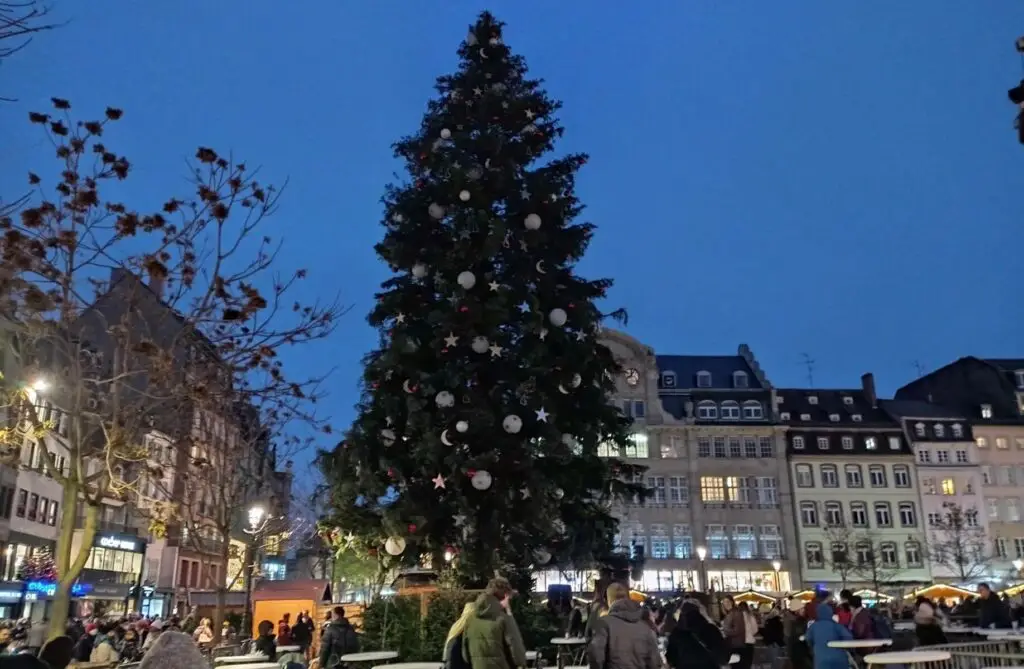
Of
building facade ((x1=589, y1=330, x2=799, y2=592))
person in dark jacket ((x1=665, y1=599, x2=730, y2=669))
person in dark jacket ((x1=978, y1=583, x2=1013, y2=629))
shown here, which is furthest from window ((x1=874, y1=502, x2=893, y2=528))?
person in dark jacket ((x1=665, y1=599, x2=730, y2=669))

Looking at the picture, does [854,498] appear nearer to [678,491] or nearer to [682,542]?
[678,491]

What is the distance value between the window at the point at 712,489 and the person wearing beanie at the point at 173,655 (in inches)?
2301

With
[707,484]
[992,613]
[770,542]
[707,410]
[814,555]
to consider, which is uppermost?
[707,410]

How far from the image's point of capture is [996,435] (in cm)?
6462

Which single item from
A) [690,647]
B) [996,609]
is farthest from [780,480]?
[690,647]

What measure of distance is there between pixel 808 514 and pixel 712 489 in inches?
295

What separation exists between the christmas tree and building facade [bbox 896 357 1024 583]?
179 ft

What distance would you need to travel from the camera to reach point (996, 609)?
53.4ft

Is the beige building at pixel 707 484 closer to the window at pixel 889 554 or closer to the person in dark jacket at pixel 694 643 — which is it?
the window at pixel 889 554

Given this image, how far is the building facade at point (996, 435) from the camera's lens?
201 feet

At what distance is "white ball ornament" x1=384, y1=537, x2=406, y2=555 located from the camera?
14086 millimetres

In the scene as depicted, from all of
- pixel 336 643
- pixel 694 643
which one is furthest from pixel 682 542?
pixel 694 643

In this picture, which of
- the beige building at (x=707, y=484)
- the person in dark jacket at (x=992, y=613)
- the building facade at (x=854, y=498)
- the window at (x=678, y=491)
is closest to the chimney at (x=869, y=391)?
the building facade at (x=854, y=498)

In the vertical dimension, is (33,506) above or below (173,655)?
above
